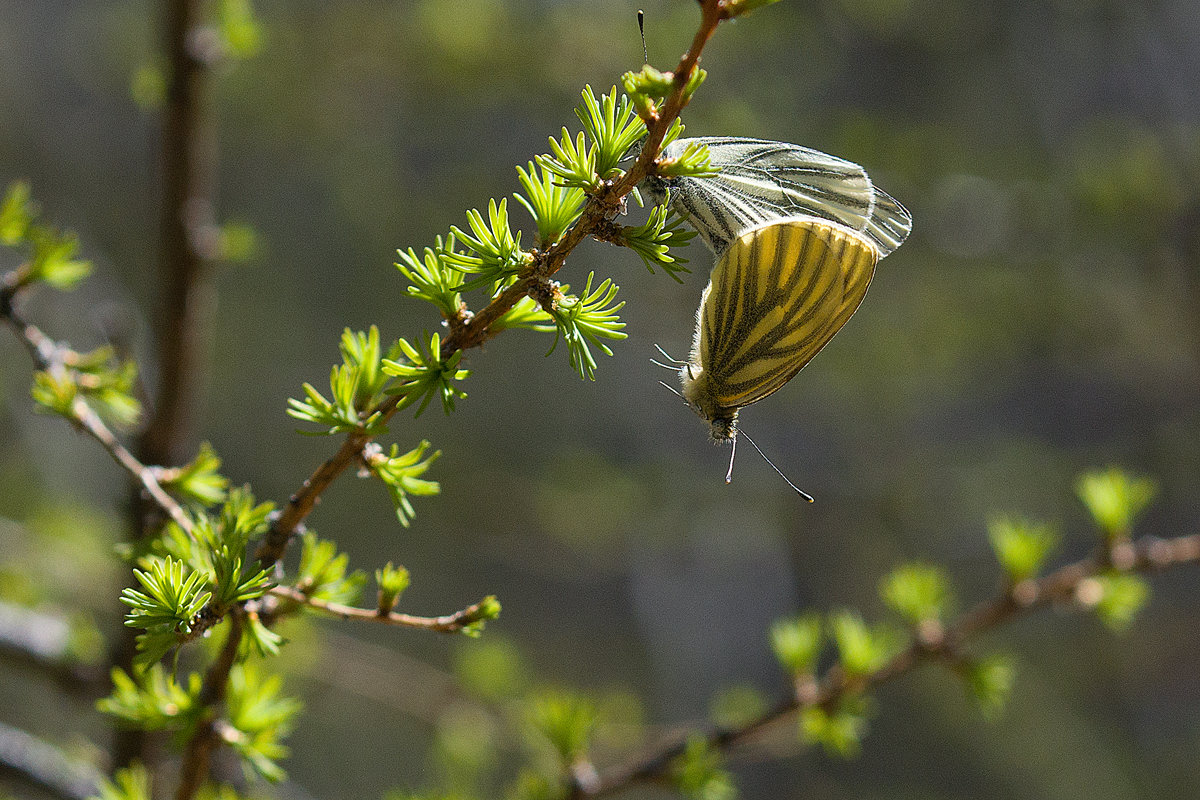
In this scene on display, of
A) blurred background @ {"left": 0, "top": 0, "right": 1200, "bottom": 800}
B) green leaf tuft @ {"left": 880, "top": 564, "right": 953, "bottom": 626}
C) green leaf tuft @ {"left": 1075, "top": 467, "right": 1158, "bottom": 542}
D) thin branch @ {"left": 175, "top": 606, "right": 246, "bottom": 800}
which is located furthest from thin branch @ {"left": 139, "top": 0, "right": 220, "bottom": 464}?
green leaf tuft @ {"left": 1075, "top": 467, "right": 1158, "bottom": 542}

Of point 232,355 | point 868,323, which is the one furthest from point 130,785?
point 232,355

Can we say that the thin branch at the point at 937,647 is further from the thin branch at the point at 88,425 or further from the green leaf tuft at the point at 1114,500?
the thin branch at the point at 88,425

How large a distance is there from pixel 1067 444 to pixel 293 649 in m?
1.86

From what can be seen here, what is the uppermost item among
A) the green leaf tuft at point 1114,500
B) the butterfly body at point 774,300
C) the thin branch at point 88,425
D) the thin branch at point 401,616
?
the butterfly body at point 774,300

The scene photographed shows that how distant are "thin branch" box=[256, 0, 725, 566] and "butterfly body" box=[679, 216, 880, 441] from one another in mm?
150

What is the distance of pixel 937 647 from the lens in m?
0.64

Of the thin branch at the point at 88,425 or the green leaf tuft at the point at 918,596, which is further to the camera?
the green leaf tuft at the point at 918,596

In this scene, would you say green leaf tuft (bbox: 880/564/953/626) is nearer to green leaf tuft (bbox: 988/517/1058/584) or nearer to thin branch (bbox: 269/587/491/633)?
green leaf tuft (bbox: 988/517/1058/584)

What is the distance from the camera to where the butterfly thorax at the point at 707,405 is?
1.72 feet

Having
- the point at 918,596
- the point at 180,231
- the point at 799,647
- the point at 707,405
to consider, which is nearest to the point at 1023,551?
the point at 918,596

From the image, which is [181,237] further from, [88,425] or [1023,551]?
[1023,551]

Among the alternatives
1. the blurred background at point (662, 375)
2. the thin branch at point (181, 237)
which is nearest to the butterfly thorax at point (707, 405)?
the thin branch at point (181, 237)

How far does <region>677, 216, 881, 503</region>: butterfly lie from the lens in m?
0.47

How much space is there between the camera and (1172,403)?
2008 millimetres
